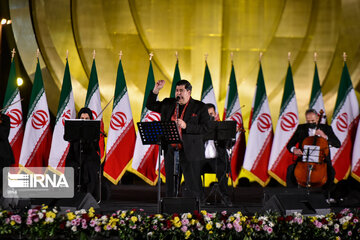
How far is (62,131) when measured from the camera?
8.47 meters

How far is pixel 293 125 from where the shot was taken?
8.88 m

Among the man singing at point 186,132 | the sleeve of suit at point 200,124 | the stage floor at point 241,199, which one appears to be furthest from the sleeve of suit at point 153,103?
the stage floor at point 241,199

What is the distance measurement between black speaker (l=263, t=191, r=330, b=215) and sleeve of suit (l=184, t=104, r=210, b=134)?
37.6 inches

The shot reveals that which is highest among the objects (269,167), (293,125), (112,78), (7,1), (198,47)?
(7,1)

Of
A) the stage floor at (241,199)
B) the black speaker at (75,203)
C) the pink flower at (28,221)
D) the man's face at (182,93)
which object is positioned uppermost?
the man's face at (182,93)

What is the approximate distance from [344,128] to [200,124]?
4132 millimetres

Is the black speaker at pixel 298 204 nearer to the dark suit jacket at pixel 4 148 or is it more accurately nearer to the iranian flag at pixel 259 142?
the dark suit jacket at pixel 4 148

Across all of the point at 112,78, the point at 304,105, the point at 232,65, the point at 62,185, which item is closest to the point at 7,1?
the point at 112,78

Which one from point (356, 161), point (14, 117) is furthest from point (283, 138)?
point (14, 117)

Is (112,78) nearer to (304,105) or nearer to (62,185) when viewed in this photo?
(304,105)

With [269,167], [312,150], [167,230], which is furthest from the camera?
[269,167]

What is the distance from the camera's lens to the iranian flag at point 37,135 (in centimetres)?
841

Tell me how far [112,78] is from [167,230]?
615 cm

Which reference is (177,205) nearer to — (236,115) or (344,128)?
(236,115)
